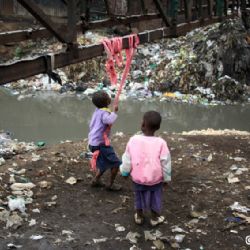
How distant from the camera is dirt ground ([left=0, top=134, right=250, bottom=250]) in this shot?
353 cm

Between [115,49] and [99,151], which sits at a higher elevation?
[115,49]

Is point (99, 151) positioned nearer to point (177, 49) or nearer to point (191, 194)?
point (191, 194)

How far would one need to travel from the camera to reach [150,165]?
3.51 meters

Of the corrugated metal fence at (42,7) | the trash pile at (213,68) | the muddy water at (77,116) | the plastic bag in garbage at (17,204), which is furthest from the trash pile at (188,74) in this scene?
the plastic bag in garbage at (17,204)

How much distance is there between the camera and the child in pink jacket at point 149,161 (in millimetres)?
3514

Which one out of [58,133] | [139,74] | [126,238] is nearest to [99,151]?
[126,238]

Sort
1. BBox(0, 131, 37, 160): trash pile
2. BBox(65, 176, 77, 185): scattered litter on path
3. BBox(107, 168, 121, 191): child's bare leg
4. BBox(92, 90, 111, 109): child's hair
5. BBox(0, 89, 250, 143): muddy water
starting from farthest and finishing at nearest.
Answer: BBox(0, 89, 250, 143): muddy water, BBox(0, 131, 37, 160): trash pile, BBox(65, 176, 77, 185): scattered litter on path, BBox(107, 168, 121, 191): child's bare leg, BBox(92, 90, 111, 109): child's hair

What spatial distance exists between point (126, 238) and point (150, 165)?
0.58 metres

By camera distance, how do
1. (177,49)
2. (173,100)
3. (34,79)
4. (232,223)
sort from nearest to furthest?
(232,223), (173,100), (34,79), (177,49)

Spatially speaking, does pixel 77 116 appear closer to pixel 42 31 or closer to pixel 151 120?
pixel 42 31

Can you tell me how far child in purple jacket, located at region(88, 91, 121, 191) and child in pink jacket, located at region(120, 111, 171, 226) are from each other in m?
0.68

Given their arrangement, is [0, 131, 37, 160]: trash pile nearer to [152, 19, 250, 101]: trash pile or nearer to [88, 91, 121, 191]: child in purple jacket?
[88, 91, 121, 191]: child in purple jacket

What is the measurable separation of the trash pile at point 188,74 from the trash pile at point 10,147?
11.9 feet

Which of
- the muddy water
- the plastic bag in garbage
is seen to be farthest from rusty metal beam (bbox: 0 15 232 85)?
the muddy water
